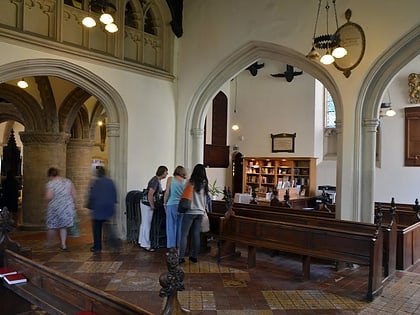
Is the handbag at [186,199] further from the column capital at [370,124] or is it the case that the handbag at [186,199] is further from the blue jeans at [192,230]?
the column capital at [370,124]

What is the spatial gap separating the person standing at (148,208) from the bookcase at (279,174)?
625 centimetres

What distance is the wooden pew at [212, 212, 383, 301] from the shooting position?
4.16m

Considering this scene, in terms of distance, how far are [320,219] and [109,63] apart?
4.47 metres

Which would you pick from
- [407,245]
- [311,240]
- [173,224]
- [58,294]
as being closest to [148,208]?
[173,224]

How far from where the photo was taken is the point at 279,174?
12656 millimetres

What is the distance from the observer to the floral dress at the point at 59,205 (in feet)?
18.9

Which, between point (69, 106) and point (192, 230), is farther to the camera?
point (69, 106)

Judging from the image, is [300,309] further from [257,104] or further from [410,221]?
[257,104]

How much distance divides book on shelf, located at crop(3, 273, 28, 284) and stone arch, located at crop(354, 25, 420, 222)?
15.1ft

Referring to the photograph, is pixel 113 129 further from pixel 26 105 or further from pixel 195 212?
pixel 195 212

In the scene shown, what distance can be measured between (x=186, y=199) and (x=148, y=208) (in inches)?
47.9

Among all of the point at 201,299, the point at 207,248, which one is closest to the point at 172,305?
the point at 201,299

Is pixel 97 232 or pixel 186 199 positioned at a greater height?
pixel 186 199

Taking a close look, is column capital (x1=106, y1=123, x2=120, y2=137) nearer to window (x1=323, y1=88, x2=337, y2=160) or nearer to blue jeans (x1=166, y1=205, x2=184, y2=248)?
blue jeans (x1=166, y1=205, x2=184, y2=248)
